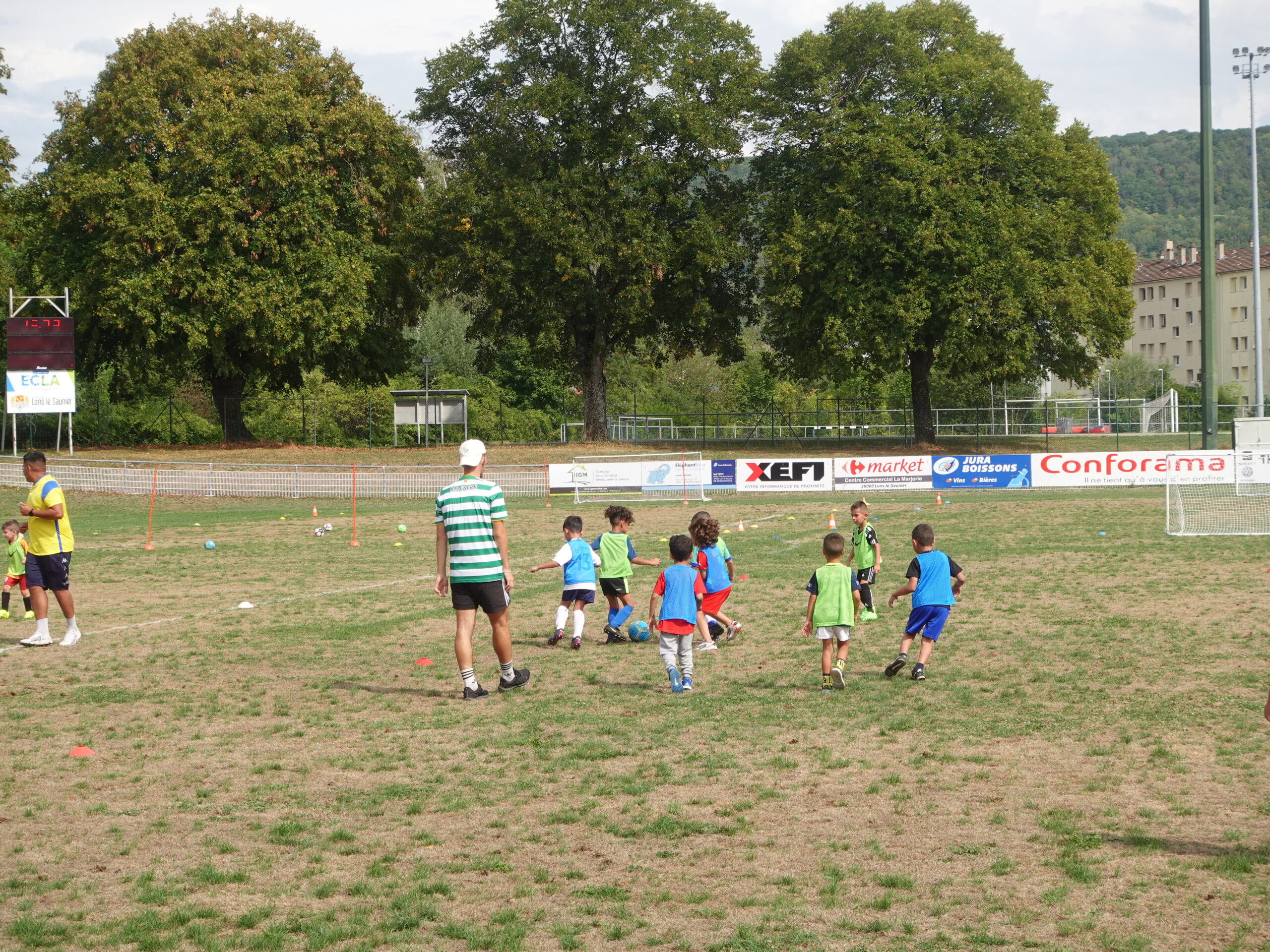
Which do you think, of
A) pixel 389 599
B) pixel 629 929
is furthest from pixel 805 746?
pixel 389 599

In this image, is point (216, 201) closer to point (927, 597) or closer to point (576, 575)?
point (576, 575)

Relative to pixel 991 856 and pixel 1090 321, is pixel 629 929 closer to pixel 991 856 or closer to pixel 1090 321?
pixel 991 856

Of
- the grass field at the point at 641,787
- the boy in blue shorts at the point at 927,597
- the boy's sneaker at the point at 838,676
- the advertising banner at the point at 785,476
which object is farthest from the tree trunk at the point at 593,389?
the boy's sneaker at the point at 838,676

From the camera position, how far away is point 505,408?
70.5 m

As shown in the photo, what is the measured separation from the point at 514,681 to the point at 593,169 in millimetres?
38845

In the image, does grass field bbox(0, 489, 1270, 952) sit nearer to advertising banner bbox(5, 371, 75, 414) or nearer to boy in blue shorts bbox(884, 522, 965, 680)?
boy in blue shorts bbox(884, 522, 965, 680)

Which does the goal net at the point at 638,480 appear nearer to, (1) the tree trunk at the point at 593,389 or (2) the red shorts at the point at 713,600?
(1) the tree trunk at the point at 593,389

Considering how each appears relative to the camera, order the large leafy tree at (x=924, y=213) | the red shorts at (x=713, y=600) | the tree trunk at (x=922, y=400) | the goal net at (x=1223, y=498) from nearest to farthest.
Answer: the red shorts at (x=713, y=600)
the goal net at (x=1223, y=498)
the large leafy tree at (x=924, y=213)
the tree trunk at (x=922, y=400)

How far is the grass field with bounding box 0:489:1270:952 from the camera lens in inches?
209

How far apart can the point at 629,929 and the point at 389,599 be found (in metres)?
11.3

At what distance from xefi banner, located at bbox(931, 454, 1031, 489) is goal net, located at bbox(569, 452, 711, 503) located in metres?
6.70

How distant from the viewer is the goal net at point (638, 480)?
116 feet

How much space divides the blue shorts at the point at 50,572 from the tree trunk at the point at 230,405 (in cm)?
3639

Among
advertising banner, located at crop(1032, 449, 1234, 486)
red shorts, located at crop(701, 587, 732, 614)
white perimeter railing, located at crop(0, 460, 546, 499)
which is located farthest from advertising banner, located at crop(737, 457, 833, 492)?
red shorts, located at crop(701, 587, 732, 614)
